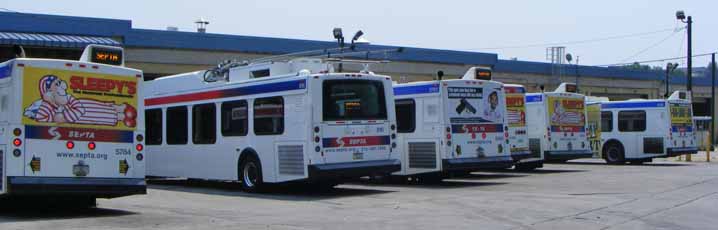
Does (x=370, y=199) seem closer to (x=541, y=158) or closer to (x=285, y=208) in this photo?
(x=285, y=208)

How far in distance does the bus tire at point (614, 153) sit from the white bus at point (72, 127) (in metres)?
21.0

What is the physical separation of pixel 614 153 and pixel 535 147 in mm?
6938

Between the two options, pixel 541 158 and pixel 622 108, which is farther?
pixel 622 108

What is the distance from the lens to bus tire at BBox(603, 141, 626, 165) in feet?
100

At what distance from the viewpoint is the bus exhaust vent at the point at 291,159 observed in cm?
1616

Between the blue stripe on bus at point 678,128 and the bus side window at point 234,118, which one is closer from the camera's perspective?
the bus side window at point 234,118

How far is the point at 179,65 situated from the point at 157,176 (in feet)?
40.9

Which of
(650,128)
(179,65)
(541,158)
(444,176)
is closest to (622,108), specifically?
(650,128)

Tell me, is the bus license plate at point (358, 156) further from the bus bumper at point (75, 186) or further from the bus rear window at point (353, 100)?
the bus bumper at point (75, 186)

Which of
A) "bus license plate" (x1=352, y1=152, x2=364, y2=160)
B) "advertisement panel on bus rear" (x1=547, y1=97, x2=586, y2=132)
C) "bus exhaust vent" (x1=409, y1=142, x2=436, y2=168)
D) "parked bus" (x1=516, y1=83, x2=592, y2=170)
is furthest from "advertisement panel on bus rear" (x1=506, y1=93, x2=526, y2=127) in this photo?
"bus license plate" (x1=352, y1=152, x2=364, y2=160)

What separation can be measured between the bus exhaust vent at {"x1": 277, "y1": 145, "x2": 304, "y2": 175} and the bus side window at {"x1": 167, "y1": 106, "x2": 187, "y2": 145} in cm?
371

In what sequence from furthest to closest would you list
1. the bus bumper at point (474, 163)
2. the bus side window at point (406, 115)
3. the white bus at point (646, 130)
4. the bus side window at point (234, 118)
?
the white bus at point (646, 130) → the bus side window at point (406, 115) → the bus bumper at point (474, 163) → the bus side window at point (234, 118)

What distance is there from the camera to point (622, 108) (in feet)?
101

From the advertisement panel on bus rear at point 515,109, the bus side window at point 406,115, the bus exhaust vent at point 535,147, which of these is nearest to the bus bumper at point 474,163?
the bus side window at point 406,115
